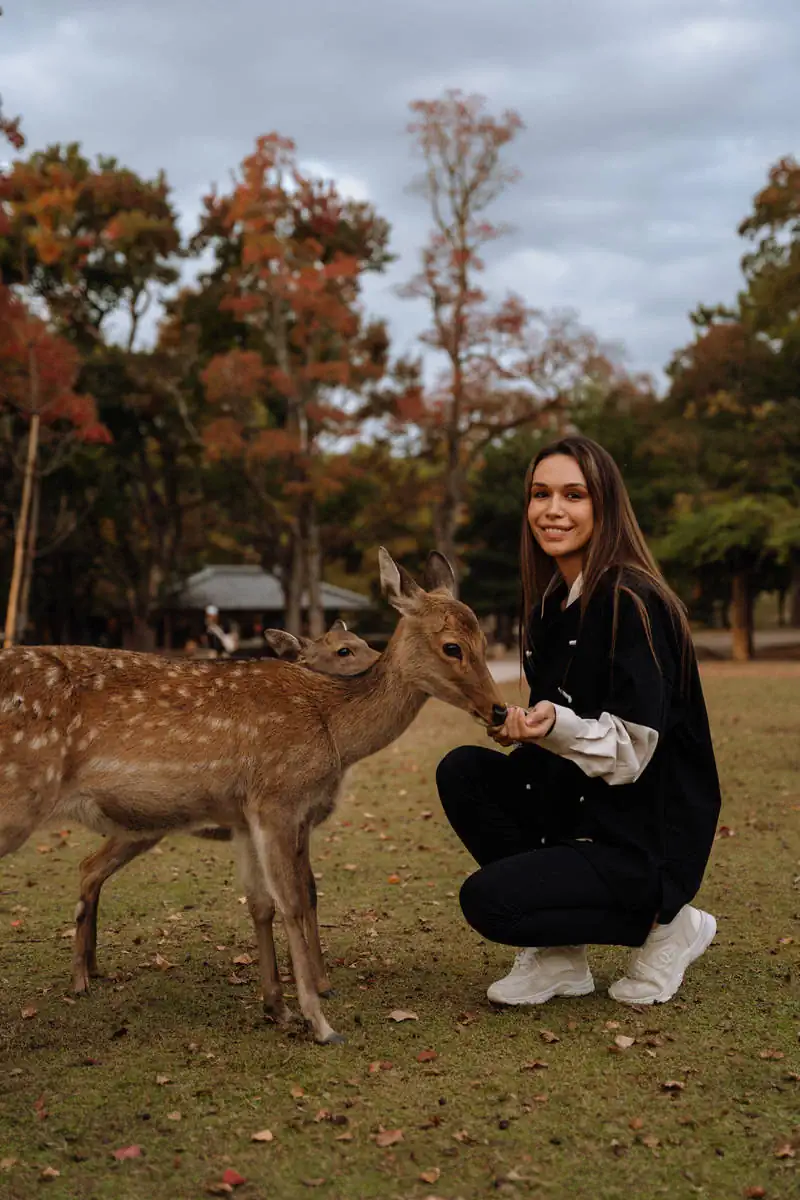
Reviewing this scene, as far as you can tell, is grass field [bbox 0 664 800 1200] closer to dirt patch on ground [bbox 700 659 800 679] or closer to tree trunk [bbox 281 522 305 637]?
dirt patch on ground [bbox 700 659 800 679]

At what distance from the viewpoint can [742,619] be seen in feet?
96.4

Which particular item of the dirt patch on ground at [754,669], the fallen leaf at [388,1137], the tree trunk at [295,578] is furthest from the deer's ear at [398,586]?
the tree trunk at [295,578]

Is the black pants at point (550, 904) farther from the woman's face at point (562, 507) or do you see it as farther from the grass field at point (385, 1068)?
the woman's face at point (562, 507)

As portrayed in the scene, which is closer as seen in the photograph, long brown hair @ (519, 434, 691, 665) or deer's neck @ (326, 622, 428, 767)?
long brown hair @ (519, 434, 691, 665)

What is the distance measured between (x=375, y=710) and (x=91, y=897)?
4.42 ft

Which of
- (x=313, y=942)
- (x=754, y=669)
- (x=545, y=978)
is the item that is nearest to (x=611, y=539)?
(x=545, y=978)

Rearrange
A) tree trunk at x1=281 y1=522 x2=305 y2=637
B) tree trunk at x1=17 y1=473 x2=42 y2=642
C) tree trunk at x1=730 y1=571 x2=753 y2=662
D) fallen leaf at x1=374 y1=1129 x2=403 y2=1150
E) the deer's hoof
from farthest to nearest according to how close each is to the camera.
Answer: tree trunk at x1=281 y1=522 x2=305 y2=637 < tree trunk at x1=730 y1=571 x2=753 y2=662 < tree trunk at x1=17 y1=473 x2=42 y2=642 < the deer's hoof < fallen leaf at x1=374 y1=1129 x2=403 y2=1150

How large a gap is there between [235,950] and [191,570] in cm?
3624

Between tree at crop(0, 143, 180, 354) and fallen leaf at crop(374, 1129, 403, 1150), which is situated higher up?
tree at crop(0, 143, 180, 354)

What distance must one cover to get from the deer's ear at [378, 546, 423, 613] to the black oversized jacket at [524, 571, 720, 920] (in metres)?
0.54

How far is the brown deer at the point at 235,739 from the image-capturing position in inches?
165

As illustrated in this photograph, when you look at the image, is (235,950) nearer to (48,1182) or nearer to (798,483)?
(48,1182)

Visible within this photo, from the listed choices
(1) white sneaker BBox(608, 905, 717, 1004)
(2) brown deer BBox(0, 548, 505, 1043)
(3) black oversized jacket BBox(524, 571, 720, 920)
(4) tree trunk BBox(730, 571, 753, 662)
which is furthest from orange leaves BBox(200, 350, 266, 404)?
(1) white sneaker BBox(608, 905, 717, 1004)

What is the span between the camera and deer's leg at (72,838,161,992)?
4.79m
